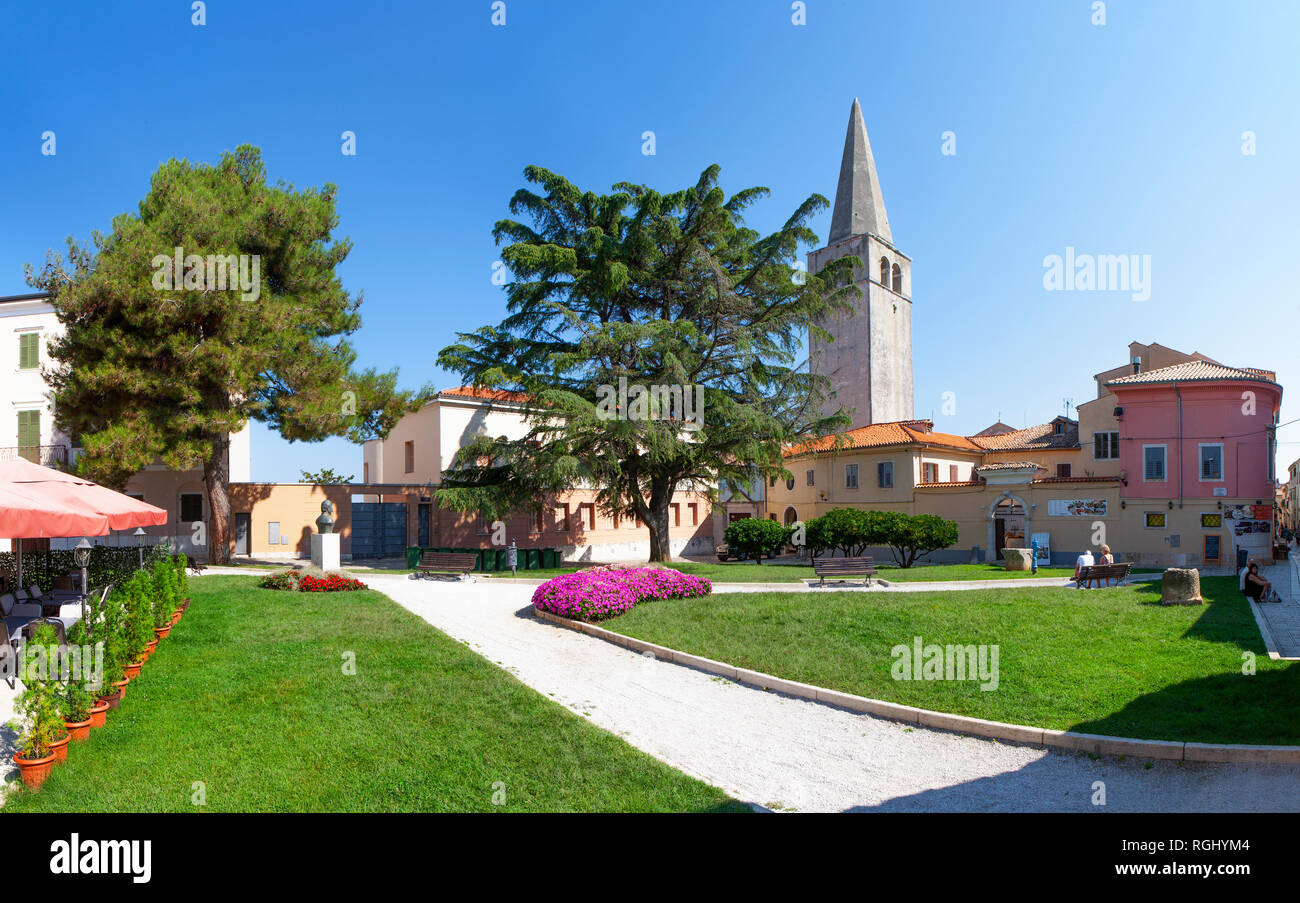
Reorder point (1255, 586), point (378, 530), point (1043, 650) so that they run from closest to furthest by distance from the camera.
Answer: point (1043, 650) < point (1255, 586) < point (378, 530)

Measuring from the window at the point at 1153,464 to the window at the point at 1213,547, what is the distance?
2.86 metres

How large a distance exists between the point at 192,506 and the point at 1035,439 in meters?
44.0

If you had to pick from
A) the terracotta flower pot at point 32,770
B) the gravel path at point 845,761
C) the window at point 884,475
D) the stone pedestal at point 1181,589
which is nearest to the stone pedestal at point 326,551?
the gravel path at point 845,761

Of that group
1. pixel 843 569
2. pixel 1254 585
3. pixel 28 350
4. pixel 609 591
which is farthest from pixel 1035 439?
pixel 28 350

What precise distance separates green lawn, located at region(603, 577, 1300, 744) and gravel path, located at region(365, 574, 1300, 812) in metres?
0.73

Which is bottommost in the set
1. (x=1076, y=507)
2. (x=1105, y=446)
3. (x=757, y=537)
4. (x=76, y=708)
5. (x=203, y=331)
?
(x=757, y=537)

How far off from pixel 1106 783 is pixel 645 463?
2067cm

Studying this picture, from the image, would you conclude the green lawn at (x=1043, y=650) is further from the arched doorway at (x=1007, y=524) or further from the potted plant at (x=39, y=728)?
the arched doorway at (x=1007, y=524)

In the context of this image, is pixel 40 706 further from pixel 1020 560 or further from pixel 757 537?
pixel 757 537

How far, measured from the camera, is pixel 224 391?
25.2 m

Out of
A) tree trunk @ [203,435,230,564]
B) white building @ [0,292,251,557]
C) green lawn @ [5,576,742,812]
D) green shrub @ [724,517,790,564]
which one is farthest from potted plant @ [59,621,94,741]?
green shrub @ [724,517,790,564]

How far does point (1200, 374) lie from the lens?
3077cm

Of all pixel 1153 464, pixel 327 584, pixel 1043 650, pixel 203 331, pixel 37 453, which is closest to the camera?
pixel 1043 650
